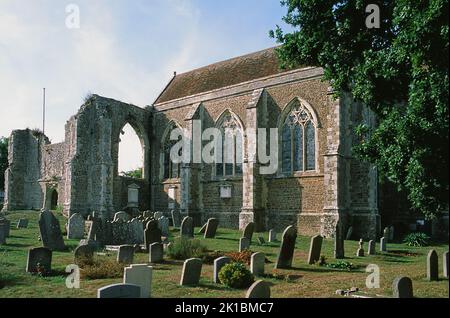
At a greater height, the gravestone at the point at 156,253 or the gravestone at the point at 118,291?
the gravestone at the point at 118,291

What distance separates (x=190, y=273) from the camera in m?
8.84

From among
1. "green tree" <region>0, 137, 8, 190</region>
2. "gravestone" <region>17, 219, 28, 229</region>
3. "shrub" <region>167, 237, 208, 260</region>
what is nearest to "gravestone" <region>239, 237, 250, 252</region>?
"shrub" <region>167, 237, 208, 260</region>

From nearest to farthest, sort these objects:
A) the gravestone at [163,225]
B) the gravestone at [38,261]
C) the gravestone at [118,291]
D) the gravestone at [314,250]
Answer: the gravestone at [118,291] < the gravestone at [38,261] < the gravestone at [314,250] < the gravestone at [163,225]

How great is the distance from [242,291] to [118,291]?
10.3 feet

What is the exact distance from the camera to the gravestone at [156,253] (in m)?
11.8

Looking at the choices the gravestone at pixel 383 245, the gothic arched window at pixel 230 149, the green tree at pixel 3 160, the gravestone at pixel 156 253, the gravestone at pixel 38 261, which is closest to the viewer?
the gravestone at pixel 38 261

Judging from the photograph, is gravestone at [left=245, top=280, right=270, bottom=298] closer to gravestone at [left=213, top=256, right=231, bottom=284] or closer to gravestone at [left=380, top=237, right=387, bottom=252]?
gravestone at [left=213, top=256, right=231, bottom=284]

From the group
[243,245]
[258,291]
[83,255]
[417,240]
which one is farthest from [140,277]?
[417,240]

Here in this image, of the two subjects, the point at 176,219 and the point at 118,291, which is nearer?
the point at 118,291

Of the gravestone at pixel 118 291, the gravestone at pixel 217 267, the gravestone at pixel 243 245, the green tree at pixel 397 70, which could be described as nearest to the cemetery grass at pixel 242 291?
the gravestone at pixel 217 267

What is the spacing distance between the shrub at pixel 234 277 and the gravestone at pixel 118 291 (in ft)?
9.98

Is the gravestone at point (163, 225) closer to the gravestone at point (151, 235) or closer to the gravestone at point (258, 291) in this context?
the gravestone at point (151, 235)

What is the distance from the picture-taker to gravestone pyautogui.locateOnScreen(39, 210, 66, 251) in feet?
43.5

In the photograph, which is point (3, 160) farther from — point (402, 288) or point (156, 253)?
point (402, 288)
